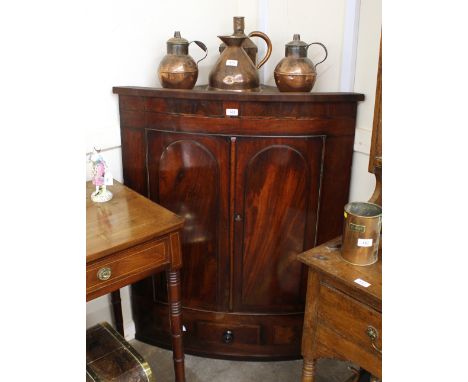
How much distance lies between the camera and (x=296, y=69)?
161 cm

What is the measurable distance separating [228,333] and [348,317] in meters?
0.80

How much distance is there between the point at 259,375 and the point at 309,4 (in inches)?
59.4

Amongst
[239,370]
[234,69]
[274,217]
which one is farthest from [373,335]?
[234,69]

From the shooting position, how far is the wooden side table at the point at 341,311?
3.89 ft

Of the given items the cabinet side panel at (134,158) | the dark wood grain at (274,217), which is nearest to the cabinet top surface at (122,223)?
the cabinet side panel at (134,158)

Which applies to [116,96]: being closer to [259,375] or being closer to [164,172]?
[164,172]

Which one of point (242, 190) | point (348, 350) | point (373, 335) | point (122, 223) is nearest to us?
point (373, 335)

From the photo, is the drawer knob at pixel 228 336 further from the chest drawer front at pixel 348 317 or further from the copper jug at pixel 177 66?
the copper jug at pixel 177 66

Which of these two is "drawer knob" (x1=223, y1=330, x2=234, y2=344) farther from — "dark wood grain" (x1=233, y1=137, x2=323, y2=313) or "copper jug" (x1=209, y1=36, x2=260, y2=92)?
"copper jug" (x1=209, y1=36, x2=260, y2=92)

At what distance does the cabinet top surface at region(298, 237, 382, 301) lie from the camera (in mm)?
1175

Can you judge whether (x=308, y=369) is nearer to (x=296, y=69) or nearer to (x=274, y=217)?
(x=274, y=217)

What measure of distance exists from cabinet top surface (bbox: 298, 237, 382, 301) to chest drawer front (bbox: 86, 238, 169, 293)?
0.45 m

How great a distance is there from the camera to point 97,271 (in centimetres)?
130
